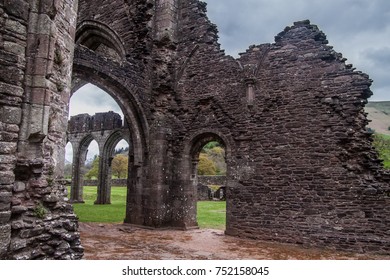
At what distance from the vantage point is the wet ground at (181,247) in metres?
7.03

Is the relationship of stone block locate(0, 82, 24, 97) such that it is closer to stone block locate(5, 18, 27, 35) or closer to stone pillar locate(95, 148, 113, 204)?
stone block locate(5, 18, 27, 35)

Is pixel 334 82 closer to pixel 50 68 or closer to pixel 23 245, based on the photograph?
pixel 50 68

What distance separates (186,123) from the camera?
456 inches

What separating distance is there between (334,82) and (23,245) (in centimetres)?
776

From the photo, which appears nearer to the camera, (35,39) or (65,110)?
(35,39)

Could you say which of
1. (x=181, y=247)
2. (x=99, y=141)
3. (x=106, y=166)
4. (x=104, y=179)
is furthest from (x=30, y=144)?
(x=99, y=141)

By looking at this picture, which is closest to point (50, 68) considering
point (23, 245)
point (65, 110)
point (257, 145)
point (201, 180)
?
point (65, 110)

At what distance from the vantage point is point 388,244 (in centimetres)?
777

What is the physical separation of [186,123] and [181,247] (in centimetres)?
463

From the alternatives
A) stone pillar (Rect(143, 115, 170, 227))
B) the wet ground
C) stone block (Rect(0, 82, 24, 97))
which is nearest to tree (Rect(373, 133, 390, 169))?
the wet ground

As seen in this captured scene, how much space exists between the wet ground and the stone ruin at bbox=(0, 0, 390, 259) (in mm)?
642

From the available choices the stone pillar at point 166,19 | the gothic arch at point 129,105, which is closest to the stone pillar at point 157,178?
the gothic arch at point 129,105

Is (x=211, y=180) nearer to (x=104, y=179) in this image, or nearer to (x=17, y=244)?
(x=104, y=179)

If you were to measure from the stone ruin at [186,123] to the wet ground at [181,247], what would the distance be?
642 millimetres
